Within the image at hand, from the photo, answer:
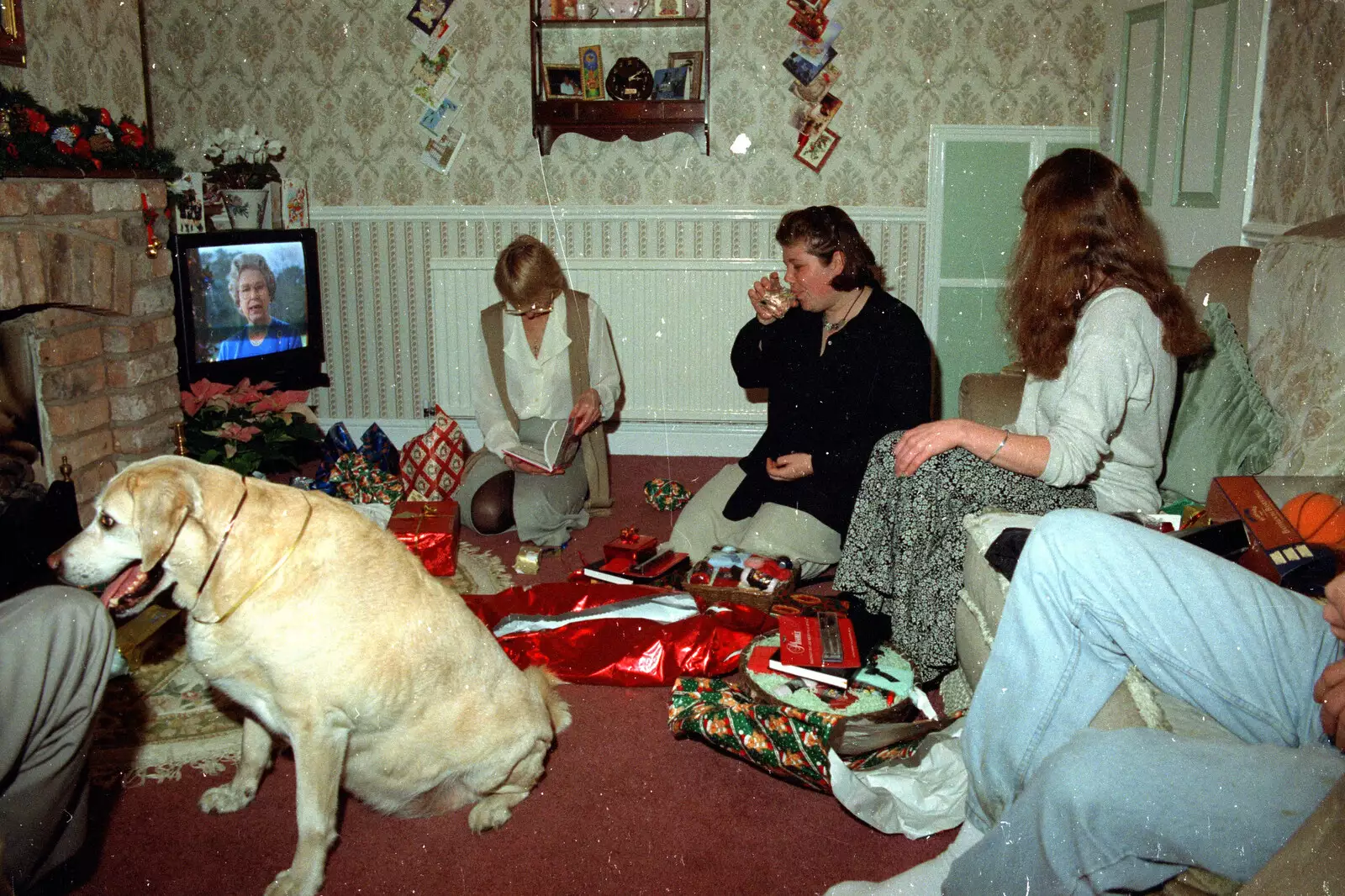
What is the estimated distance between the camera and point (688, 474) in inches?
172

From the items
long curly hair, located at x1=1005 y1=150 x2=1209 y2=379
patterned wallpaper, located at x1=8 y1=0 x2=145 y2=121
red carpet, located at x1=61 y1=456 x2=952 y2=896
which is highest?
patterned wallpaper, located at x1=8 y1=0 x2=145 y2=121

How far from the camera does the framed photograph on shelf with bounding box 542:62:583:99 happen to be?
436cm

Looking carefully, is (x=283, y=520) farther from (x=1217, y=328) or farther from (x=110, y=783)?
(x=1217, y=328)

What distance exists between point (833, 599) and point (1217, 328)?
1127 mm

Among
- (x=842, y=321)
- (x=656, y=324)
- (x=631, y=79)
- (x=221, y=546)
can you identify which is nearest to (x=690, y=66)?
(x=631, y=79)

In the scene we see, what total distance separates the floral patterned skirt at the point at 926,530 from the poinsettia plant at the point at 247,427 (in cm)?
238

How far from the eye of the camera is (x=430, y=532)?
3090 mm

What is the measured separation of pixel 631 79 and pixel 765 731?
10.5ft

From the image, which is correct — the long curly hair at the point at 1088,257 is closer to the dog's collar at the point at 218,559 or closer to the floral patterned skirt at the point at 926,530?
the floral patterned skirt at the point at 926,530

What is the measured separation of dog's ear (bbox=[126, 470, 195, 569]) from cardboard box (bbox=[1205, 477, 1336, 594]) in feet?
5.80

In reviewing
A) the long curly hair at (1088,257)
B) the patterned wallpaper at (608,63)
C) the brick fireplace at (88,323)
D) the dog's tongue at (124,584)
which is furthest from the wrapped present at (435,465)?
the long curly hair at (1088,257)

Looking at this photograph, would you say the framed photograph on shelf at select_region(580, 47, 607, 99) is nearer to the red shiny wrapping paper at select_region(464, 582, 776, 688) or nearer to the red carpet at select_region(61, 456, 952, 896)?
the red shiny wrapping paper at select_region(464, 582, 776, 688)

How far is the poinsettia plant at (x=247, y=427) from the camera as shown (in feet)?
11.9

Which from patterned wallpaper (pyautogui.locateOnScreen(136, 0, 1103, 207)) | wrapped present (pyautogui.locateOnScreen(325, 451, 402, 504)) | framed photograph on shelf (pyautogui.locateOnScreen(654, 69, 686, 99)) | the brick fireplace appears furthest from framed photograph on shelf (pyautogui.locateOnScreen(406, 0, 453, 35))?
wrapped present (pyautogui.locateOnScreen(325, 451, 402, 504))
